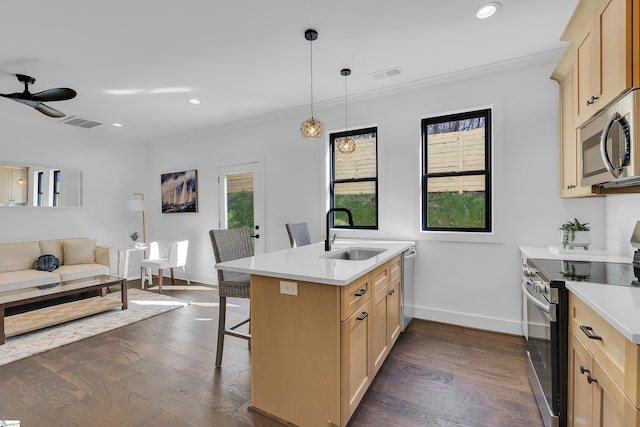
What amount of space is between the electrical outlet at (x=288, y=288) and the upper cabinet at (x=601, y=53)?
197 cm

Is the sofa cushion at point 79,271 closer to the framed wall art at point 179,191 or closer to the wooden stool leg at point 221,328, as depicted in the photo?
the framed wall art at point 179,191

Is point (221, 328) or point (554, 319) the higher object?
point (554, 319)

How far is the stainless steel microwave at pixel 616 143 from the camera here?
1410mm

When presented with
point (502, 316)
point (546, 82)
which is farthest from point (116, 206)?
point (546, 82)

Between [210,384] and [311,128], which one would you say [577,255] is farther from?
[210,384]

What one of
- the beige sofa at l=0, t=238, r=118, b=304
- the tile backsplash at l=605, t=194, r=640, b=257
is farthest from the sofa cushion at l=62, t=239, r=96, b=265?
the tile backsplash at l=605, t=194, r=640, b=257

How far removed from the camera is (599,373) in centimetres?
114

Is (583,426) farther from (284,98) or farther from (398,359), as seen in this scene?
(284,98)

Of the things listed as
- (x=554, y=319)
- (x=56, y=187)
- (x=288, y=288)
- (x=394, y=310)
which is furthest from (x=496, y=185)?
(x=56, y=187)

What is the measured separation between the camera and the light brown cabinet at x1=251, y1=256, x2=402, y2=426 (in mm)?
1576

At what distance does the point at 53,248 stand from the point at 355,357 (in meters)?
5.17

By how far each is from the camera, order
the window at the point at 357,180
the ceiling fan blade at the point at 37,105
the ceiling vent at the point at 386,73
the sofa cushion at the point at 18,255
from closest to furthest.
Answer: the ceiling fan blade at the point at 37,105, the ceiling vent at the point at 386,73, the window at the point at 357,180, the sofa cushion at the point at 18,255

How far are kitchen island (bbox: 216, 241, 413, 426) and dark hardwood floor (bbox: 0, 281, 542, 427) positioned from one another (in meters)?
0.24

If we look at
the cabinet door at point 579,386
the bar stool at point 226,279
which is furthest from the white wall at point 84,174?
the cabinet door at point 579,386
